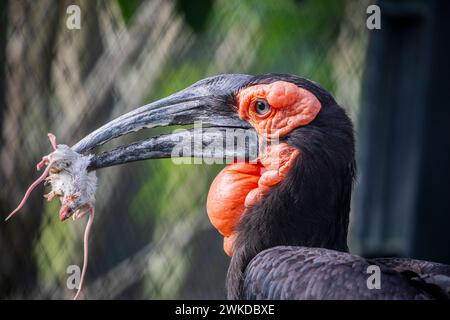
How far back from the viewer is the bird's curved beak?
5.80 feet

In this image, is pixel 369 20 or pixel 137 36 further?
pixel 137 36

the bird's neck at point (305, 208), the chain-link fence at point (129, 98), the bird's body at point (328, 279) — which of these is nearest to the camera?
the bird's body at point (328, 279)

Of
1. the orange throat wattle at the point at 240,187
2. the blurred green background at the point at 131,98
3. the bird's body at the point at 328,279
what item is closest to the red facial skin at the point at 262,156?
the orange throat wattle at the point at 240,187

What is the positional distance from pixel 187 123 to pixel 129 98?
A: 1123 millimetres

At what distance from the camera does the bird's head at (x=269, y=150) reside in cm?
172

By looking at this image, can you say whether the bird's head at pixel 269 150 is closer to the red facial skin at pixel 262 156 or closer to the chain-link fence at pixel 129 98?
the red facial skin at pixel 262 156

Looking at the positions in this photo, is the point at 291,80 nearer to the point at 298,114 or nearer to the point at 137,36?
the point at 298,114

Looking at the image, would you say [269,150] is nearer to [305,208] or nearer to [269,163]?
[269,163]

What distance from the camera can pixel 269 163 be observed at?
5.73 ft

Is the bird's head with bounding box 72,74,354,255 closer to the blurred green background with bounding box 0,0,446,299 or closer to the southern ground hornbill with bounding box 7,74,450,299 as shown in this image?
the southern ground hornbill with bounding box 7,74,450,299

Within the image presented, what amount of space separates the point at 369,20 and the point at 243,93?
1.04 m

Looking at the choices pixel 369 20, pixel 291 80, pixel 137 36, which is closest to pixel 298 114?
pixel 291 80

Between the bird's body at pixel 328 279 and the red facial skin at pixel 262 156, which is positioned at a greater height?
the red facial skin at pixel 262 156

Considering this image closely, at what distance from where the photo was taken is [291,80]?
1.77 meters
